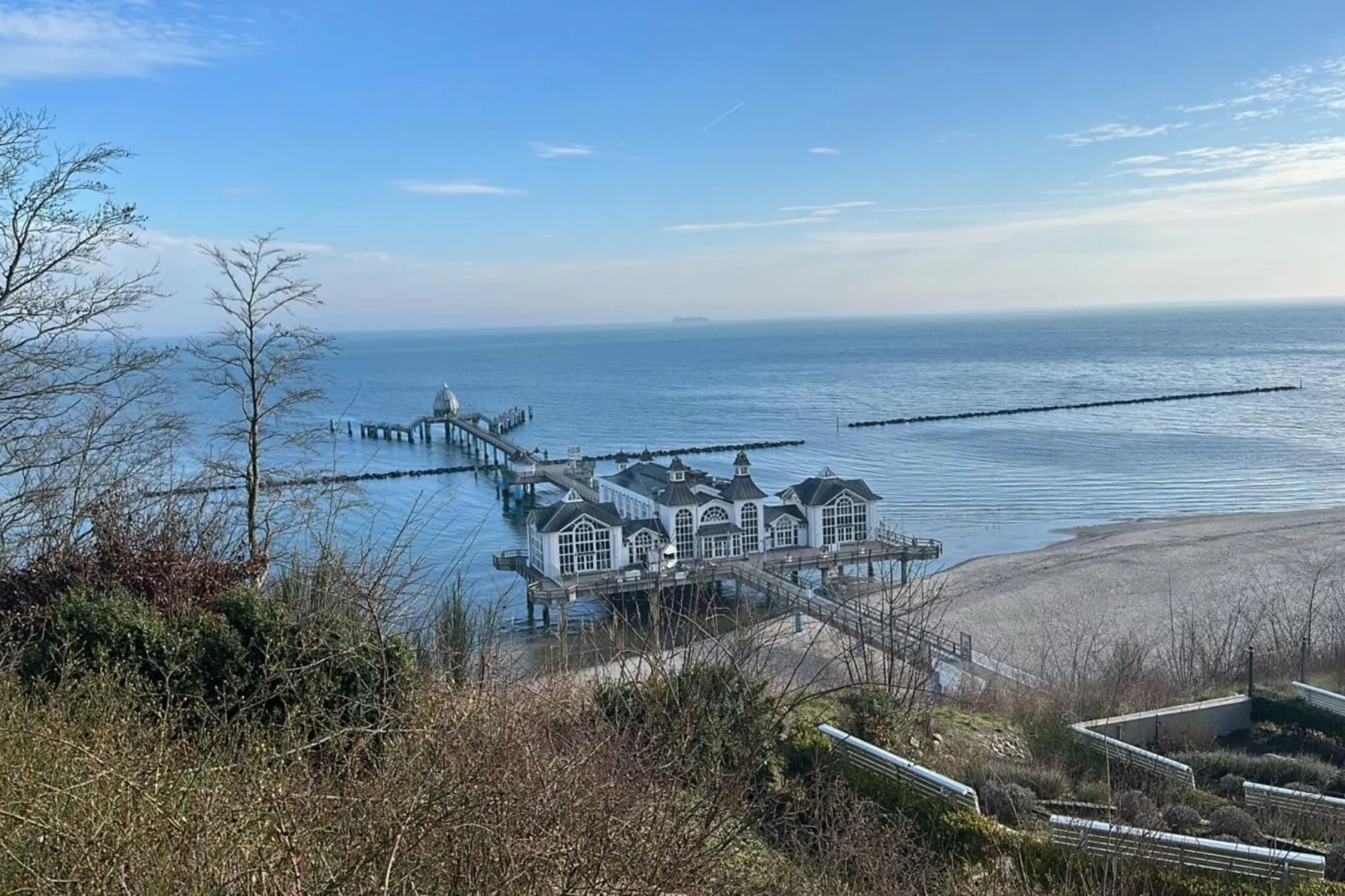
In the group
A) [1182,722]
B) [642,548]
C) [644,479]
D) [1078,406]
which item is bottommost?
[642,548]

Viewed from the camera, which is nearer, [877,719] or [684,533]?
[877,719]

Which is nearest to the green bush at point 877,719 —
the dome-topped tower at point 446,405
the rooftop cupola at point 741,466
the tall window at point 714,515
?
the tall window at point 714,515

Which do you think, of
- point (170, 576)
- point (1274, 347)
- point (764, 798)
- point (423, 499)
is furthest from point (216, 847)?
point (1274, 347)

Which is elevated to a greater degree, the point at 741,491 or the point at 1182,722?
the point at 741,491

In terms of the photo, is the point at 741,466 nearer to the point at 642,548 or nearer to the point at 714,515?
the point at 714,515

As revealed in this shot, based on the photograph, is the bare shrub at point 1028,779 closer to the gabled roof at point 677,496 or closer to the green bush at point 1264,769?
the green bush at point 1264,769

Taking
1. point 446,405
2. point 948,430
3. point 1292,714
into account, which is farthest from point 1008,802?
point 446,405

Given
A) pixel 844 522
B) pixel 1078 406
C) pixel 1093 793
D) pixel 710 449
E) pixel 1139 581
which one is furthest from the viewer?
pixel 1078 406

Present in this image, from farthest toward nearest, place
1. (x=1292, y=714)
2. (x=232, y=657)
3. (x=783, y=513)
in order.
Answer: (x=783, y=513) < (x=1292, y=714) < (x=232, y=657)
